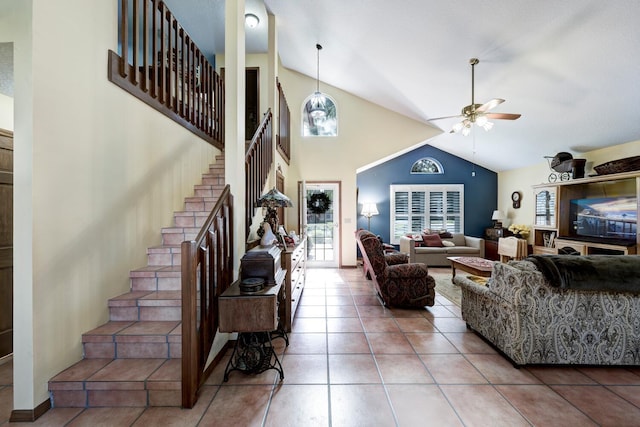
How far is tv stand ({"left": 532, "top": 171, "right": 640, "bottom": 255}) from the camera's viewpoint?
407cm

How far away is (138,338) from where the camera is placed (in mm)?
1986

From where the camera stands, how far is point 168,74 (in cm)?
312

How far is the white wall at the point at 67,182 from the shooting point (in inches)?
63.4

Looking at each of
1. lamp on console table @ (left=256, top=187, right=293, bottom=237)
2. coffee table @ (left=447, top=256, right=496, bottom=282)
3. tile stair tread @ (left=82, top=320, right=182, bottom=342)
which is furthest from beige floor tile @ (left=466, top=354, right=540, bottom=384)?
tile stair tread @ (left=82, top=320, right=182, bottom=342)

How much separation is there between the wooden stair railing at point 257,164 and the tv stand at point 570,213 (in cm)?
540

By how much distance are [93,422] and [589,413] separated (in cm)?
313

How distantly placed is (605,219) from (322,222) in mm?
5115

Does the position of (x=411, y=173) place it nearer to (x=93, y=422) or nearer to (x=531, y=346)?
(x=531, y=346)

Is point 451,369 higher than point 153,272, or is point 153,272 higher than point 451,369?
point 153,272

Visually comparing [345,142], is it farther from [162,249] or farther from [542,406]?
[542,406]

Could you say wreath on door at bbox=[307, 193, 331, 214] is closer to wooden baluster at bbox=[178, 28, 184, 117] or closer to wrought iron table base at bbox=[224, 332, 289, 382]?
wooden baluster at bbox=[178, 28, 184, 117]

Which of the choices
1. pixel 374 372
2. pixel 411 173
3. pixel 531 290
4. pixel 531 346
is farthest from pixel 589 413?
pixel 411 173

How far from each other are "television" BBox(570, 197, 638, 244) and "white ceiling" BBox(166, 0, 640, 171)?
0.98 m

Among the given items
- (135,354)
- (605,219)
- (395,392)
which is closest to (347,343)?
(395,392)
